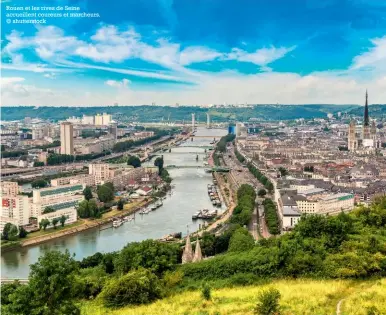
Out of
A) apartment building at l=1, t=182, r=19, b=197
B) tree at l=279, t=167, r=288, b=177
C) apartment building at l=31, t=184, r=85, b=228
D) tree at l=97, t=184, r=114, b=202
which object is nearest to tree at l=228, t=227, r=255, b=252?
apartment building at l=31, t=184, r=85, b=228

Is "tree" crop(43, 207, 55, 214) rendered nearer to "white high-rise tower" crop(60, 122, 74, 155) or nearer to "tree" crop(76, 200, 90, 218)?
"tree" crop(76, 200, 90, 218)

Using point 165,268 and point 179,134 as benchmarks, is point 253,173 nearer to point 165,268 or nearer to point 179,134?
point 165,268

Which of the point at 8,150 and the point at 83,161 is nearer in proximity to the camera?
the point at 83,161

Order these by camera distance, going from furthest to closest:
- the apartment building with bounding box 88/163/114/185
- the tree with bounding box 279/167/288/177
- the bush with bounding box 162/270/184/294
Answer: the tree with bounding box 279/167/288/177
the apartment building with bounding box 88/163/114/185
the bush with bounding box 162/270/184/294

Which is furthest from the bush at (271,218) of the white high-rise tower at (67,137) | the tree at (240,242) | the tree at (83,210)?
the white high-rise tower at (67,137)

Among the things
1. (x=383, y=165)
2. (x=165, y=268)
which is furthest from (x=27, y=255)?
(x=383, y=165)
